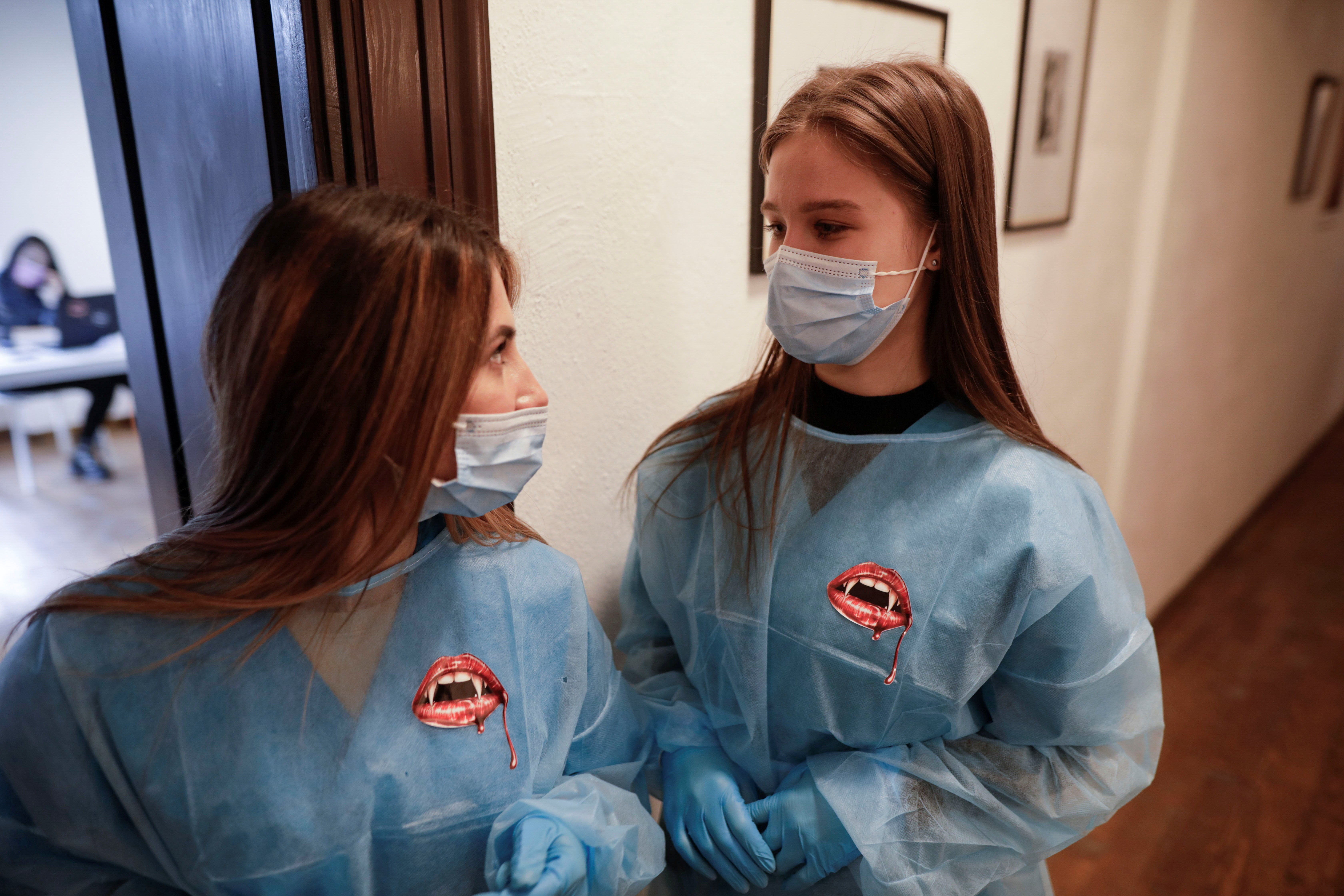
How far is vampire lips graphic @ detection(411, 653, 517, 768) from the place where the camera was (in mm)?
778

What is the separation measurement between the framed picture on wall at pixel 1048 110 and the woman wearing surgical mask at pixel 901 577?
3.31 ft

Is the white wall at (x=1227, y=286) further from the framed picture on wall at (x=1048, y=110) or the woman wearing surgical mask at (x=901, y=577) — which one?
the woman wearing surgical mask at (x=901, y=577)

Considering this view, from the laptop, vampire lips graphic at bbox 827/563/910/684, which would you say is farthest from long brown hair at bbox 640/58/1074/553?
the laptop

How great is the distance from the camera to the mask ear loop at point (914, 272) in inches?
36.1

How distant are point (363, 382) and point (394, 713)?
11.4 inches

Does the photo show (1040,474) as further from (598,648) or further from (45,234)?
(45,234)

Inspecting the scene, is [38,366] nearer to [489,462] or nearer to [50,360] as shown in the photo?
[50,360]

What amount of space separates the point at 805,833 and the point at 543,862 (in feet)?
1.04

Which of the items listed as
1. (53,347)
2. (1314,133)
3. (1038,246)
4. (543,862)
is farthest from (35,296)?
(1314,133)

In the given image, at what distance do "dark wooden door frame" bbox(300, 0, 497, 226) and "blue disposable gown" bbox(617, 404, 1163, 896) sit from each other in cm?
47

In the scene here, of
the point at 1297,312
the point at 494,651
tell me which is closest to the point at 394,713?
the point at 494,651

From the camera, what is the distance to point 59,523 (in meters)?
3.91

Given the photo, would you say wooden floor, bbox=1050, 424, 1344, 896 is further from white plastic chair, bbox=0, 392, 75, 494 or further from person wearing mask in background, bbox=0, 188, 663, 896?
white plastic chair, bbox=0, 392, 75, 494

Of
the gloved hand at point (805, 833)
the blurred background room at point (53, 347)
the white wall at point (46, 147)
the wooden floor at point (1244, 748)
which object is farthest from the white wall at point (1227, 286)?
the white wall at point (46, 147)
